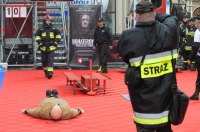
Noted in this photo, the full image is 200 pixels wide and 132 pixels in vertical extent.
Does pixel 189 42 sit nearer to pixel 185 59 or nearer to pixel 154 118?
pixel 185 59

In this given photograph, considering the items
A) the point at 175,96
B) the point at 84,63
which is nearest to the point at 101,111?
the point at 175,96

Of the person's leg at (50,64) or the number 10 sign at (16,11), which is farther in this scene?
the number 10 sign at (16,11)

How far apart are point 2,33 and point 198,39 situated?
9.41 metres

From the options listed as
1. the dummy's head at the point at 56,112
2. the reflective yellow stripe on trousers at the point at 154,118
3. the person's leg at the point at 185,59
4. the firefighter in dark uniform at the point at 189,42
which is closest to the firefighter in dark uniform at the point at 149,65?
the reflective yellow stripe on trousers at the point at 154,118

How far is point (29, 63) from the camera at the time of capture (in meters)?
17.6

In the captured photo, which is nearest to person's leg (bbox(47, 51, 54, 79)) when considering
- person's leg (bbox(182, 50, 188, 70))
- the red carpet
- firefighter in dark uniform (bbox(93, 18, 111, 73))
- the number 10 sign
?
the red carpet

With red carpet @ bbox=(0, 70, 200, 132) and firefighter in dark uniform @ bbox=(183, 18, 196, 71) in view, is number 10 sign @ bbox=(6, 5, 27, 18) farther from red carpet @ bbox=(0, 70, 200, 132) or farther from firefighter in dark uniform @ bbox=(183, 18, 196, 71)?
firefighter in dark uniform @ bbox=(183, 18, 196, 71)

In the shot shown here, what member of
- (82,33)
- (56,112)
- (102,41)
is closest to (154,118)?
(56,112)

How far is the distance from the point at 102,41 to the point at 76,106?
21.0 ft

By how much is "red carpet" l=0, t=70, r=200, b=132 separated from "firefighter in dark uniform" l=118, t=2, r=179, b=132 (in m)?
2.94

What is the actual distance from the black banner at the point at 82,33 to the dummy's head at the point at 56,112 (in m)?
9.23

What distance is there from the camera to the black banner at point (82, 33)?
1703cm

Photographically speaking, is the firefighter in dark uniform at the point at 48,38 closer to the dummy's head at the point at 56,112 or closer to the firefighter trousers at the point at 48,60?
the firefighter trousers at the point at 48,60

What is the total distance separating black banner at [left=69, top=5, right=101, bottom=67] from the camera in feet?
55.9
